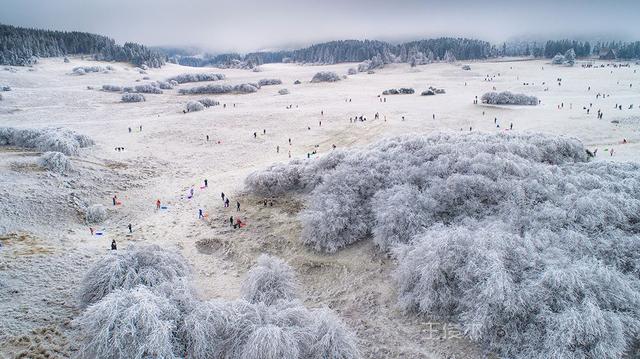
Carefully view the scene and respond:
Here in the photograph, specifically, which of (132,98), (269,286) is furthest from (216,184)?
(132,98)

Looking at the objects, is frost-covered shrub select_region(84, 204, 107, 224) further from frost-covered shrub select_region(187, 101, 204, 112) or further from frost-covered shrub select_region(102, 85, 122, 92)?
frost-covered shrub select_region(102, 85, 122, 92)

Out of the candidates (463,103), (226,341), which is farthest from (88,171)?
(463,103)

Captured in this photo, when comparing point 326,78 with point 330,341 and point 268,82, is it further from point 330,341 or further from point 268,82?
point 330,341

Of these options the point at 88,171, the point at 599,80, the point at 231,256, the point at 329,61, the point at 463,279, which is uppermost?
the point at 329,61

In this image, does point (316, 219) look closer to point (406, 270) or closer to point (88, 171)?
point (406, 270)

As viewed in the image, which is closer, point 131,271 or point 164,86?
point 131,271

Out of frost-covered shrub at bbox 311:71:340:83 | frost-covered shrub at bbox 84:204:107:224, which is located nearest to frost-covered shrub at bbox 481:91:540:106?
frost-covered shrub at bbox 311:71:340:83
